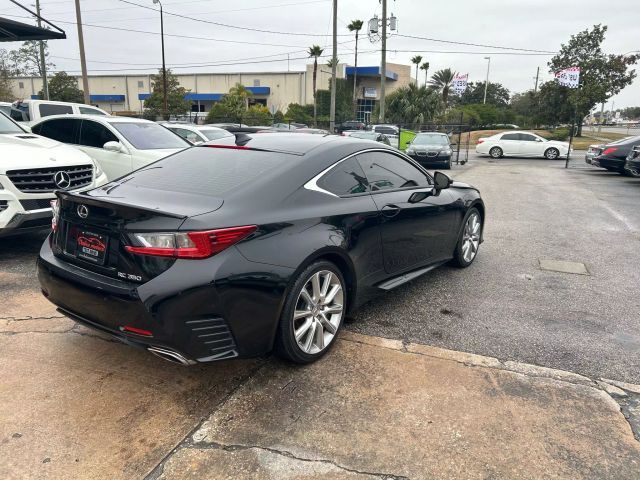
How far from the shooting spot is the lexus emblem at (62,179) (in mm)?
5589

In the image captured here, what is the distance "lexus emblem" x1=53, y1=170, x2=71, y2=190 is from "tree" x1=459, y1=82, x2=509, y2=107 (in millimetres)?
91878

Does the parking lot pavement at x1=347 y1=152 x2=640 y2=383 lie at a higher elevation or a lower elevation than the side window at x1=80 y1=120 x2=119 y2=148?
lower

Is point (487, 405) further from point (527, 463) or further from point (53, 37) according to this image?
point (53, 37)

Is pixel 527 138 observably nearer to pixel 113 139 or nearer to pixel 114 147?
pixel 113 139

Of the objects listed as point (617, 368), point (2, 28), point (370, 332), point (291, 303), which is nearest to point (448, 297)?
point (370, 332)

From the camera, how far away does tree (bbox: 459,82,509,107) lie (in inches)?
3654

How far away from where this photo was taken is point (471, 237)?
19.0ft

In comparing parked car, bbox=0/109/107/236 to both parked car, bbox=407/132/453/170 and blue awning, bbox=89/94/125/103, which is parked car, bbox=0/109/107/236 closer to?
parked car, bbox=407/132/453/170

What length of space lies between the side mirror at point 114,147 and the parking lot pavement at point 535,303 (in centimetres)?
528

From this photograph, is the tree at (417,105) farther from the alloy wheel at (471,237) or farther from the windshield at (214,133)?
the alloy wheel at (471,237)

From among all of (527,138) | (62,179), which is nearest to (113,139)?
(62,179)

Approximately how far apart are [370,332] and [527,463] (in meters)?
1.68

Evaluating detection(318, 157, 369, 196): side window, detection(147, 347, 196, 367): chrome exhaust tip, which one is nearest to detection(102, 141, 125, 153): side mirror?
detection(318, 157, 369, 196): side window

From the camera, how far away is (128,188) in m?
3.34
